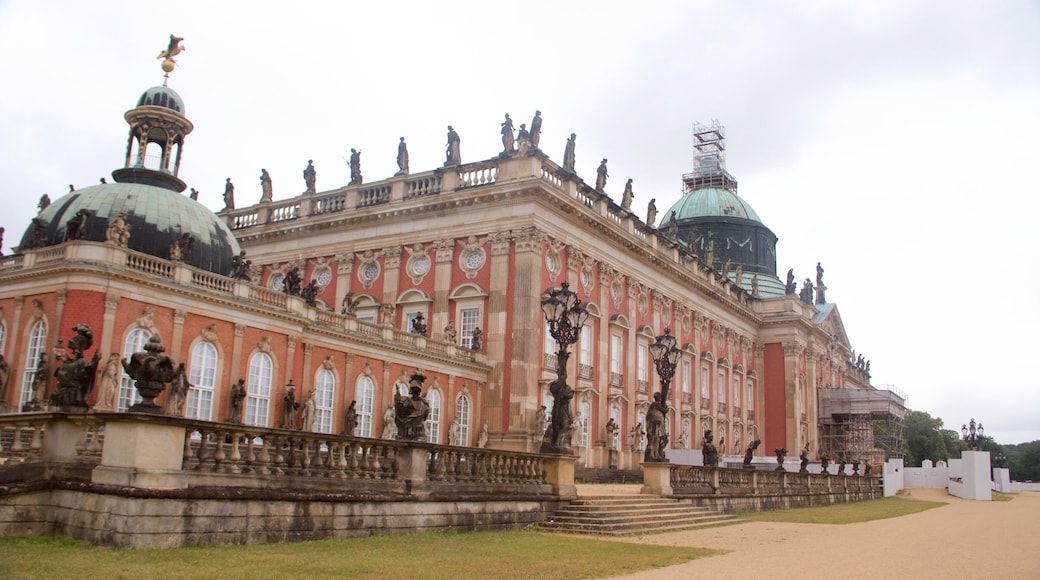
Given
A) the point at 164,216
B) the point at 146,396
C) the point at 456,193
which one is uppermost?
the point at 456,193

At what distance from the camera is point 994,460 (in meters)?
99.6

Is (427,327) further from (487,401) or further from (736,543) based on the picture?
(736,543)

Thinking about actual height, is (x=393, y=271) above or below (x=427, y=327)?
above

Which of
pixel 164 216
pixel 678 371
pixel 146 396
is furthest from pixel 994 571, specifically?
pixel 678 371

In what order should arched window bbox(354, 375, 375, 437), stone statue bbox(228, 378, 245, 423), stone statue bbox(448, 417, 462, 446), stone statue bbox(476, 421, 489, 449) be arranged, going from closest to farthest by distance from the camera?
stone statue bbox(228, 378, 245, 423), arched window bbox(354, 375, 375, 437), stone statue bbox(448, 417, 462, 446), stone statue bbox(476, 421, 489, 449)

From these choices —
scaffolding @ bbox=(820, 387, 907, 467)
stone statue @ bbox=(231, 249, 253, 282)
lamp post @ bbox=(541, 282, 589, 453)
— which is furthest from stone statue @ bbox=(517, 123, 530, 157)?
scaffolding @ bbox=(820, 387, 907, 467)

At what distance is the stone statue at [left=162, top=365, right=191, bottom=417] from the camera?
75.1ft

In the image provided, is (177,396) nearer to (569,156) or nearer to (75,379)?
(75,379)

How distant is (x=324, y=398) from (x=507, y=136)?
1273 centimetres

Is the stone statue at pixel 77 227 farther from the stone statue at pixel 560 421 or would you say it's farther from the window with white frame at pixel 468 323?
the window with white frame at pixel 468 323

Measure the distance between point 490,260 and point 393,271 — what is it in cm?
478

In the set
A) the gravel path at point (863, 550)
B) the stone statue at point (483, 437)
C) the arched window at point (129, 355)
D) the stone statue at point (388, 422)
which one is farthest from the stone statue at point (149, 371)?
the stone statue at point (483, 437)

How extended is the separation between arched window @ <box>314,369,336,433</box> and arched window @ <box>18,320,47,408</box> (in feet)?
26.1

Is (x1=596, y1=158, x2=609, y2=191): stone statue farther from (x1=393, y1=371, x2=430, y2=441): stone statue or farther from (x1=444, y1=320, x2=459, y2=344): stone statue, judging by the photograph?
(x1=393, y1=371, x2=430, y2=441): stone statue
